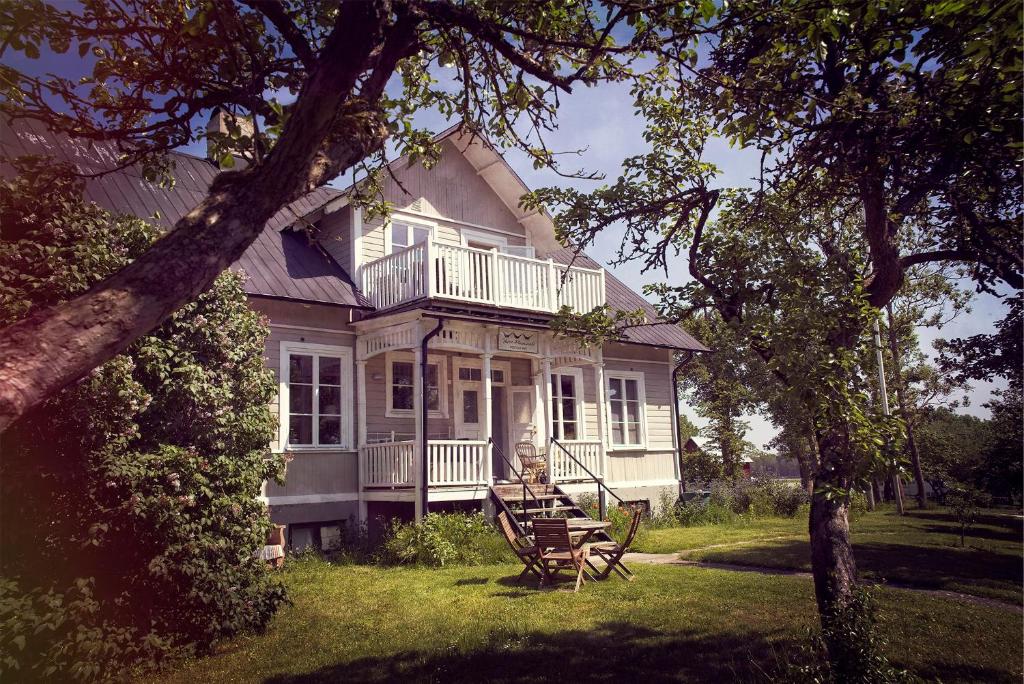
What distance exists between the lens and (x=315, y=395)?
13.2m

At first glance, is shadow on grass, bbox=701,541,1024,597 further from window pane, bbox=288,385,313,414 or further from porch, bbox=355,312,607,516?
window pane, bbox=288,385,313,414

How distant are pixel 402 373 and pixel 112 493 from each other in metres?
8.83

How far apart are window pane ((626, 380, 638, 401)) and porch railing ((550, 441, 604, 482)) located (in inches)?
139

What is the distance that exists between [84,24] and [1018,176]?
7.56m

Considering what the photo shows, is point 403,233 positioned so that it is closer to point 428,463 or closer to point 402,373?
point 402,373

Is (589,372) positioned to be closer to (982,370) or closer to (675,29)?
(982,370)

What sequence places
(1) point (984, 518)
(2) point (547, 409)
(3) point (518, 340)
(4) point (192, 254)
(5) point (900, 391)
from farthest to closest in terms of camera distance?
(5) point (900, 391)
(1) point (984, 518)
(2) point (547, 409)
(3) point (518, 340)
(4) point (192, 254)

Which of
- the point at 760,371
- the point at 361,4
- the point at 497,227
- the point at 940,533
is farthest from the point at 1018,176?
the point at 497,227

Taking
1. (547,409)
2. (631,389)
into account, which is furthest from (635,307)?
(547,409)

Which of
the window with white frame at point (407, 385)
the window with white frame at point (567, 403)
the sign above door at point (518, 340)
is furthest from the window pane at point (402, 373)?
the window with white frame at point (567, 403)

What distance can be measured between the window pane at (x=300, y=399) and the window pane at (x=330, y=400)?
0.89ft

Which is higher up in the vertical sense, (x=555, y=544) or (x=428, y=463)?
(x=428, y=463)

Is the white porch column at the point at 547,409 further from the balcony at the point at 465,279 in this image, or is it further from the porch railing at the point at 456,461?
the porch railing at the point at 456,461

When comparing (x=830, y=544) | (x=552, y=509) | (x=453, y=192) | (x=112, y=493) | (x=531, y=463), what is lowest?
(x=552, y=509)
